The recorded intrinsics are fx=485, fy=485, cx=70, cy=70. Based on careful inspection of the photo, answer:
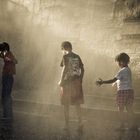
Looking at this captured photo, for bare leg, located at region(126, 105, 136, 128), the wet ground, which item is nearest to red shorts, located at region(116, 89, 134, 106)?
bare leg, located at region(126, 105, 136, 128)

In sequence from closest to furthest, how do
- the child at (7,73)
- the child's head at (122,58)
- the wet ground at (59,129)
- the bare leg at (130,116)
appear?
1. the wet ground at (59,129)
2. the child's head at (122,58)
3. the bare leg at (130,116)
4. the child at (7,73)

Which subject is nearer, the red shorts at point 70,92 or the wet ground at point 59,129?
the wet ground at point 59,129

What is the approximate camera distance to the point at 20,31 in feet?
59.0

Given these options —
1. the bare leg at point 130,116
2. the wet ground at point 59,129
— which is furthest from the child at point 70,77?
the bare leg at point 130,116

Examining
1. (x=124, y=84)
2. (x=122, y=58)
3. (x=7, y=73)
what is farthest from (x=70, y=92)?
(x=7, y=73)

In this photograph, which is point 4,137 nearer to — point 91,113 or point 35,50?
point 91,113

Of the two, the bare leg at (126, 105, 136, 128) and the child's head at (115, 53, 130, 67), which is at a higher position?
the child's head at (115, 53, 130, 67)

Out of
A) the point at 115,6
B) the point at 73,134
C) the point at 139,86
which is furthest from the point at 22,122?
the point at 115,6

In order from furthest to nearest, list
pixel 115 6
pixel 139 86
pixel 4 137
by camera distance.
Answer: pixel 115 6, pixel 139 86, pixel 4 137

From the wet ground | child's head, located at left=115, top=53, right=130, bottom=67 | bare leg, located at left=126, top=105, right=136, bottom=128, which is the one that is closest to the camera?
the wet ground

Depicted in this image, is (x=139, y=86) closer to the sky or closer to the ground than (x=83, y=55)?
closer to the ground

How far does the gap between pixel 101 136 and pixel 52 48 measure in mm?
8806

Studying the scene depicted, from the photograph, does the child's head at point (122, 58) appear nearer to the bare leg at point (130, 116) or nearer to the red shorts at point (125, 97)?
the red shorts at point (125, 97)

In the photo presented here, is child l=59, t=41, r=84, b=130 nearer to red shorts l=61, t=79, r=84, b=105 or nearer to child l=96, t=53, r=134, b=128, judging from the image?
red shorts l=61, t=79, r=84, b=105
